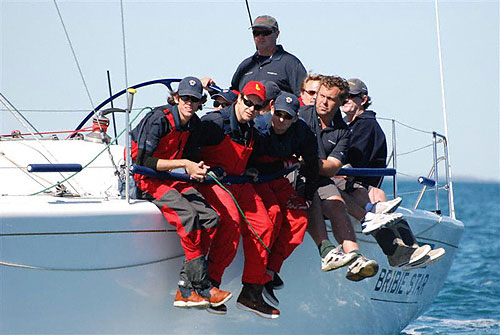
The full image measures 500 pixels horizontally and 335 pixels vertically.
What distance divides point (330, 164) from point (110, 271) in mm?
1629

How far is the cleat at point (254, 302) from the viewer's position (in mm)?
5906

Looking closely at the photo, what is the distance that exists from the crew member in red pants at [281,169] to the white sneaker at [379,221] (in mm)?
446

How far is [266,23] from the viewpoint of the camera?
6.95 metres

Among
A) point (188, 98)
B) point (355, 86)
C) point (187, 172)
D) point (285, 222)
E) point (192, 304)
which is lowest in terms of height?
point (192, 304)

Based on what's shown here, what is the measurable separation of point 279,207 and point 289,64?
143cm

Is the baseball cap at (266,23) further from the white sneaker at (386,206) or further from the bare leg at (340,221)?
the white sneaker at (386,206)

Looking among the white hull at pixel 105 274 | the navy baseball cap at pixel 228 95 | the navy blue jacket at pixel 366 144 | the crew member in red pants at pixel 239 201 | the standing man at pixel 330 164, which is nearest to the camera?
the white hull at pixel 105 274

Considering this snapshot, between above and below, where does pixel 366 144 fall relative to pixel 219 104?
below

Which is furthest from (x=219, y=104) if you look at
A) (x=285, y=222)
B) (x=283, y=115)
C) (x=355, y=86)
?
(x=355, y=86)

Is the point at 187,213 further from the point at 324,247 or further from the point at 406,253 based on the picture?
the point at 406,253

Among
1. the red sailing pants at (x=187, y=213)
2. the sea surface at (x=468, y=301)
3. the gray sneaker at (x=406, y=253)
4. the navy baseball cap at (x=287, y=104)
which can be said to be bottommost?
the sea surface at (x=468, y=301)

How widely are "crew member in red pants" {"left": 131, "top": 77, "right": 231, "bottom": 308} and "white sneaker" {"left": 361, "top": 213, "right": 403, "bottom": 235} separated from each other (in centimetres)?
117

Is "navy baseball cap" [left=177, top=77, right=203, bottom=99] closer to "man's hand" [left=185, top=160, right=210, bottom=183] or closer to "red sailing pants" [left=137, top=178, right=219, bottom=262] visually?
"man's hand" [left=185, top=160, right=210, bottom=183]

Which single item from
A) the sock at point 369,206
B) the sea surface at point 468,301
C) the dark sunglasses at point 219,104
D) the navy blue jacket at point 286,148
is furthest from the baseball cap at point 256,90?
the sea surface at point 468,301
